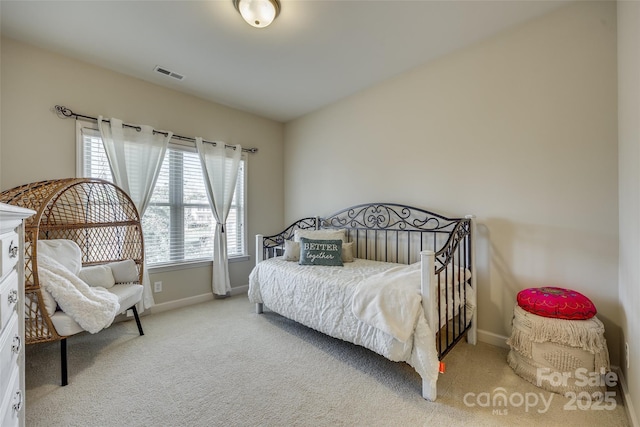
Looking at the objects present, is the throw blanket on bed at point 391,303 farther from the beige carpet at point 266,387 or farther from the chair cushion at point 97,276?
the chair cushion at point 97,276

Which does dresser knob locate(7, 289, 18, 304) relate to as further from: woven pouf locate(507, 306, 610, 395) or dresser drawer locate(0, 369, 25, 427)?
woven pouf locate(507, 306, 610, 395)

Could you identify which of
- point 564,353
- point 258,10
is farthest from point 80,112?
point 564,353

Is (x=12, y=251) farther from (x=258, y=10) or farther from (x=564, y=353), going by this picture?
(x=564, y=353)

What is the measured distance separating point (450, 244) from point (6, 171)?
11.6 ft

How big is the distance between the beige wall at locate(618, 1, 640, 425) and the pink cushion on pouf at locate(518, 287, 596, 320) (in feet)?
0.57

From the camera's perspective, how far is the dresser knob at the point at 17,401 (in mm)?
1021

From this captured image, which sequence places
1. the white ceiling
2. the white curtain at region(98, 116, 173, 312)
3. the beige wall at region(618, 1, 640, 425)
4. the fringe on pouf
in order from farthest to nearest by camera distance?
the white curtain at region(98, 116, 173, 312), the white ceiling, the fringe on pouf, the beige wall at region(618, 1, 640, 425)

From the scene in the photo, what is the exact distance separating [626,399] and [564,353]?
1.09 ft

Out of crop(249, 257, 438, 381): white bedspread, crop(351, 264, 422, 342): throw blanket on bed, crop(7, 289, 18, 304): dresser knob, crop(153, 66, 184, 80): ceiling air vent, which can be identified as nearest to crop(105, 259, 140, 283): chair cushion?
crop(249, 257, 438, 381): white bedspread

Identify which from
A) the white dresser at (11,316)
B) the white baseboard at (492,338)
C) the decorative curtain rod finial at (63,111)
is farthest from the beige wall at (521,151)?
the decorative curtain rod finial at (63,111)

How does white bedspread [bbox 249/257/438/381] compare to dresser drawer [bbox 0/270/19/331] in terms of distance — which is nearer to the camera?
dresser drawer [bbox 0/270/19/331]

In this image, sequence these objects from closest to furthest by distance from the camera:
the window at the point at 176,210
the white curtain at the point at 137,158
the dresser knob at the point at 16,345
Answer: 1. the dresser knob at the point at 16,345
2. the white curtain at the point at 137,158
3. the window at the point at 176,210

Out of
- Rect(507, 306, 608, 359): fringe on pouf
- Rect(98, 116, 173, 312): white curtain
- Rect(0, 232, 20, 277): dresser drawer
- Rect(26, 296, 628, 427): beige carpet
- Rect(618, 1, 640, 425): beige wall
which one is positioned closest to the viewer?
Rect(0, 232, 20, 277): dresser drawer

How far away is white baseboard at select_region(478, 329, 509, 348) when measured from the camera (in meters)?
2.13
